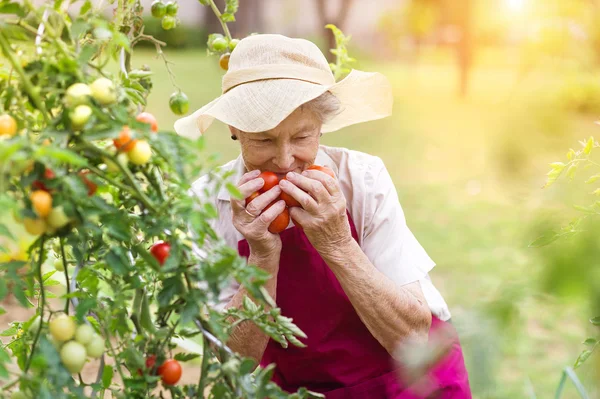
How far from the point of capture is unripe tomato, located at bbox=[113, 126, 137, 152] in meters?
0.98

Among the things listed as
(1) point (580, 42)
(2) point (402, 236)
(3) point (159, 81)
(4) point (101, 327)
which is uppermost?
(1) point (580, 42)

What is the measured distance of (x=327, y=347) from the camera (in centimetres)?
202

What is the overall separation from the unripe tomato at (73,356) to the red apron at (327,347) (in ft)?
3.52

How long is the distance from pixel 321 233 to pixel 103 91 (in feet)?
3.06

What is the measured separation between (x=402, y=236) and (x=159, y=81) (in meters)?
14.0

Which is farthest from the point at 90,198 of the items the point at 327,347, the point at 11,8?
the point at 327,347

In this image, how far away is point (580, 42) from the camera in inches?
21.1

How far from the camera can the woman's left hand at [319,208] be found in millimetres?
1779

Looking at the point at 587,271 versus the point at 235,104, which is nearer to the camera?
the point at 587,271

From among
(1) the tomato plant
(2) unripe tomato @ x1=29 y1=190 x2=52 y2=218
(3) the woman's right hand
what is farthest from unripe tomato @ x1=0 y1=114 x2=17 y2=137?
(3) the woman's right hand

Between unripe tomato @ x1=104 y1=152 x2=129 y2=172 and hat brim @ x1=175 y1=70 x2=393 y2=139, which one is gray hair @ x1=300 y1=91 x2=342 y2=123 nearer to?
hat brim @ x1=175 y1=70 x2=393 y2=139

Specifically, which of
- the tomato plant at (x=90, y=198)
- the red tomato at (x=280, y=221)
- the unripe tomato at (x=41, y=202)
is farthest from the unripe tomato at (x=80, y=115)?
the red tomato at (x=280, y=221)

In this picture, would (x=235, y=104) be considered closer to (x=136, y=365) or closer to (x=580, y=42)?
(x=136, y=365)

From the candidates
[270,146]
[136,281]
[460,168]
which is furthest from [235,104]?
[460,168]
